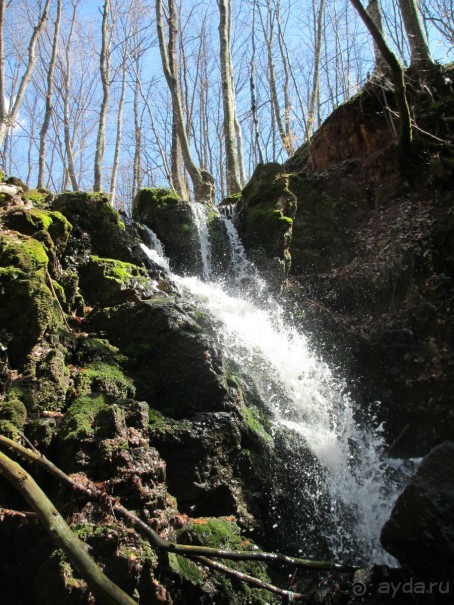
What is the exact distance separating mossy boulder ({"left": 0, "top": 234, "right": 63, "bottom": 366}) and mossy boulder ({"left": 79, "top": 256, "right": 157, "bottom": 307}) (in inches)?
56.7

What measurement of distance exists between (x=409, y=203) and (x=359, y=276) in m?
2.01

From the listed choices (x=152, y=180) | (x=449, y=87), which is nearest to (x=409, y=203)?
(x=449, y=87)

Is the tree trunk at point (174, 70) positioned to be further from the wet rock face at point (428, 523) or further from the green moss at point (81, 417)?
the wet rock face at point (428, 523)

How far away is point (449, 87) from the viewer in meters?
9.80

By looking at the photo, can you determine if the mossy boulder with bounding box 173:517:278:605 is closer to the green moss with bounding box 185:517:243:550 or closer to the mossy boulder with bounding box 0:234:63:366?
the green moss with bounding box 185:517:243:550

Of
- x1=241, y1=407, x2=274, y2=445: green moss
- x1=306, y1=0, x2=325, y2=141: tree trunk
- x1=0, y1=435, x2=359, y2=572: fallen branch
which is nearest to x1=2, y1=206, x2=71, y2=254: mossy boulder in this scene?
x1=241, y1=407, x2=274, y2=445: green moss

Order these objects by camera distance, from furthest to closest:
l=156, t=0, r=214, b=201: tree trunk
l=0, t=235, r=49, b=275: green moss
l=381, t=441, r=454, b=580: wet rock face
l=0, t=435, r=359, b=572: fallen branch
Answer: l=156, t=0, r=214, b=201: tree trunk, l=0, t=235, r=49, b=275: green moss, l=381, t=441, r=454, b=580: wet rock face, l=0, t=435, r=359, b=572: fallen branch

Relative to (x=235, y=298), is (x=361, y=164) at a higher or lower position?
higher

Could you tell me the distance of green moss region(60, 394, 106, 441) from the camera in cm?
380

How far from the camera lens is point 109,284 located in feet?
21.5

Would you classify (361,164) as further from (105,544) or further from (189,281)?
(105,544)

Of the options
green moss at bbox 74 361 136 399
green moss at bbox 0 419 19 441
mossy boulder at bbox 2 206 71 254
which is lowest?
green moss at bbox 0 419 19 441

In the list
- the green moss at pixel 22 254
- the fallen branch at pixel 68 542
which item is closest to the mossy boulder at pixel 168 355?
the green moss at pixel 22 254

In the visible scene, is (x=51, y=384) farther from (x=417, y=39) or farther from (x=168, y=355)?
(x=417, y=39)
